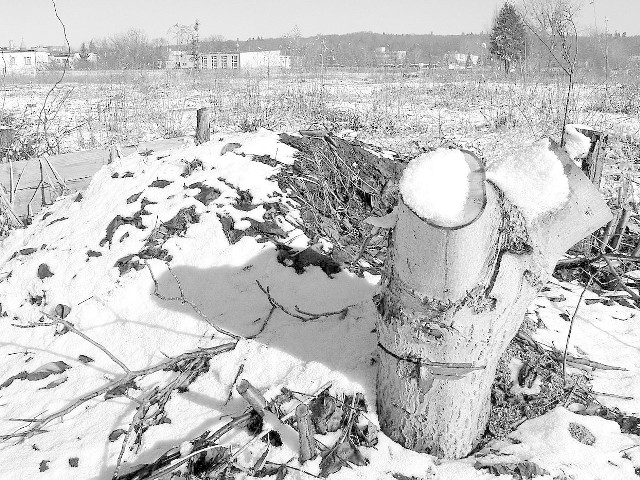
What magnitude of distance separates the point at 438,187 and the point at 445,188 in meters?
0.02

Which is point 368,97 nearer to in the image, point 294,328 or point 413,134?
point 413,134

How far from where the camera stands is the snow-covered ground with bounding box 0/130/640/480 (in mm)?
1735

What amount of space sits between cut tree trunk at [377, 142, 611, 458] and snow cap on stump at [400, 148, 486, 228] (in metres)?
0.01

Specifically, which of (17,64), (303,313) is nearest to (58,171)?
(303,313)

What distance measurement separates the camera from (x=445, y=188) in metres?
1.29

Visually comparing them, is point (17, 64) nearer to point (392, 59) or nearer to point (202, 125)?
point (392, 59)

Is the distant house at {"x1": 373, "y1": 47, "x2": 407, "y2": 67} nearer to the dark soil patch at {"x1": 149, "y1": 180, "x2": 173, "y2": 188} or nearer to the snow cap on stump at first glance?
the dark soil patch at {"x1": 149, "y1": 180, "x2": 173, "y2": 188}

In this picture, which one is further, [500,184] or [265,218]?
[265,218]

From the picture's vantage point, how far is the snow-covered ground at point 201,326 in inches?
68.3

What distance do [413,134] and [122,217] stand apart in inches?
207

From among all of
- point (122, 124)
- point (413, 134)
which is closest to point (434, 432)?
point (413, 134)

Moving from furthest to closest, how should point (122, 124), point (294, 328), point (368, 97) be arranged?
point (368, 97) < point (122, 124) < point (294, 328)

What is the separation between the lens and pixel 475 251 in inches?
53.9

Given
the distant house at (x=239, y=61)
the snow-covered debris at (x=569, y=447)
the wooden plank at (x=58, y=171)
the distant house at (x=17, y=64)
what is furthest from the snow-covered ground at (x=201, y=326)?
the distant house at (x=239, y=61)
